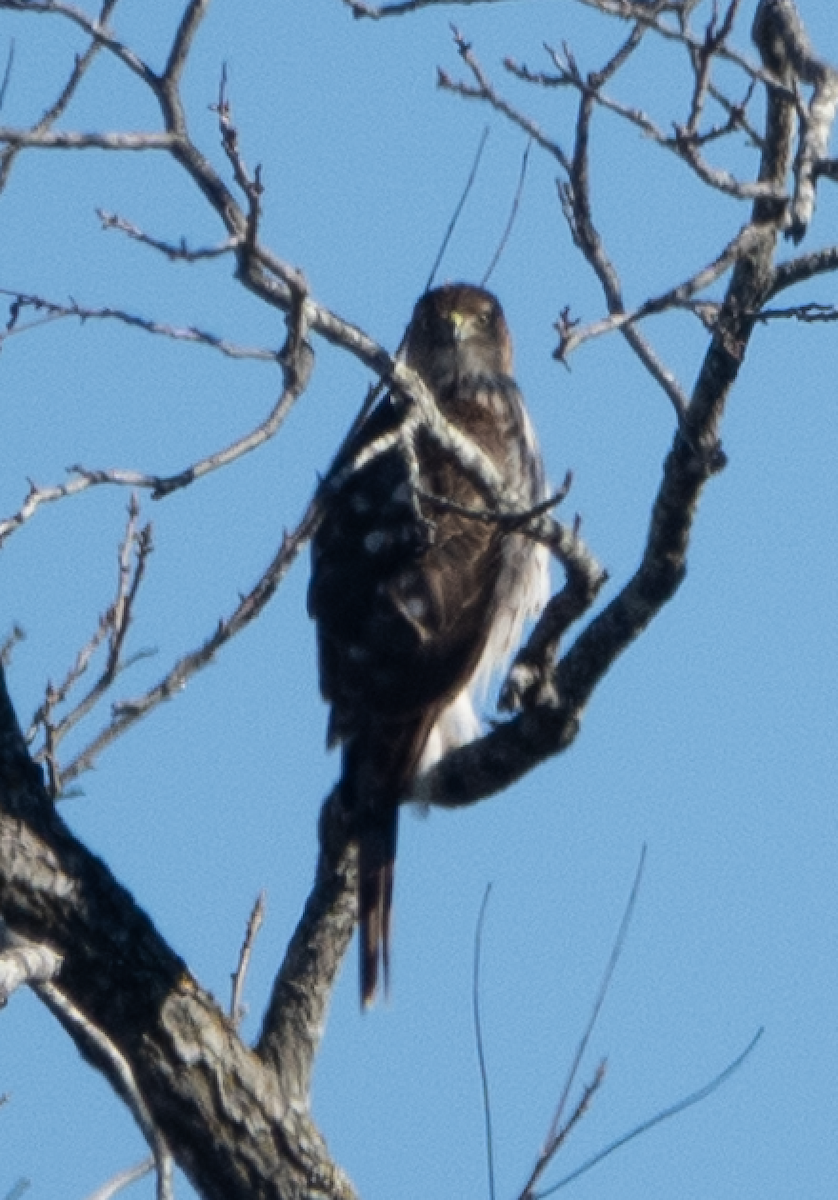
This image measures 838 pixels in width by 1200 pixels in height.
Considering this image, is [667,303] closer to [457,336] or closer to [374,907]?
[374,907]

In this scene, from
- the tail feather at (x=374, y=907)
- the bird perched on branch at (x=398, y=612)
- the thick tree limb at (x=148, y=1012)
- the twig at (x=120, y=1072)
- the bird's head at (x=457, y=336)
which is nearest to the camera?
the twig at (x=120, y=1072)

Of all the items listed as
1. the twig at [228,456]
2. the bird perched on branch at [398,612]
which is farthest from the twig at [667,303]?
the bird perched on branch at [398,612]

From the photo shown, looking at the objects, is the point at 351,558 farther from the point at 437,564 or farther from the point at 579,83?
the point at 579,83

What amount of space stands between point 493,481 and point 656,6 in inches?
35.1

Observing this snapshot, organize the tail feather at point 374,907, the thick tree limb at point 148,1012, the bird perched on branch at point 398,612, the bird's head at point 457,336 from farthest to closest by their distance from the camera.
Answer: the bird's head at point 457,336, the bird perched on branch at point 398,612, the tail feather at point 374,907, the thick tree limb at point 148,1012

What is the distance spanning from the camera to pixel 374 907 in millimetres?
5109

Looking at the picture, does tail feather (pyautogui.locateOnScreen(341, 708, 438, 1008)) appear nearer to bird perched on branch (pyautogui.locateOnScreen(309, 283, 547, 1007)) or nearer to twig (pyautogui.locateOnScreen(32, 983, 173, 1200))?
bird perched on branch (pyautogui.locateOnScreen(309, 283, 547, 1007))

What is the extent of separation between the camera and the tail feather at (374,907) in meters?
5.10

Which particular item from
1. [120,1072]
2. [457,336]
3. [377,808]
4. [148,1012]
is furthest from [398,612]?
[120,1072]

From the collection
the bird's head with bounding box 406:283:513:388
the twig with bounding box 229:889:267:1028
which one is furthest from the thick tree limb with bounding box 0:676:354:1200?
the bird's head with bounding box 406:283:513:388

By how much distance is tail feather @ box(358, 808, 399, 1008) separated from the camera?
510 centimetres

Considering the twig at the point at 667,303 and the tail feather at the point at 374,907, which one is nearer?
the twig at the point at 667,303

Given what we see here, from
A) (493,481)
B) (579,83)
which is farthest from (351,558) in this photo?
(579,83)

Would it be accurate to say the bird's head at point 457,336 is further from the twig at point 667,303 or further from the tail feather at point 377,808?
the twig at point 667,303
